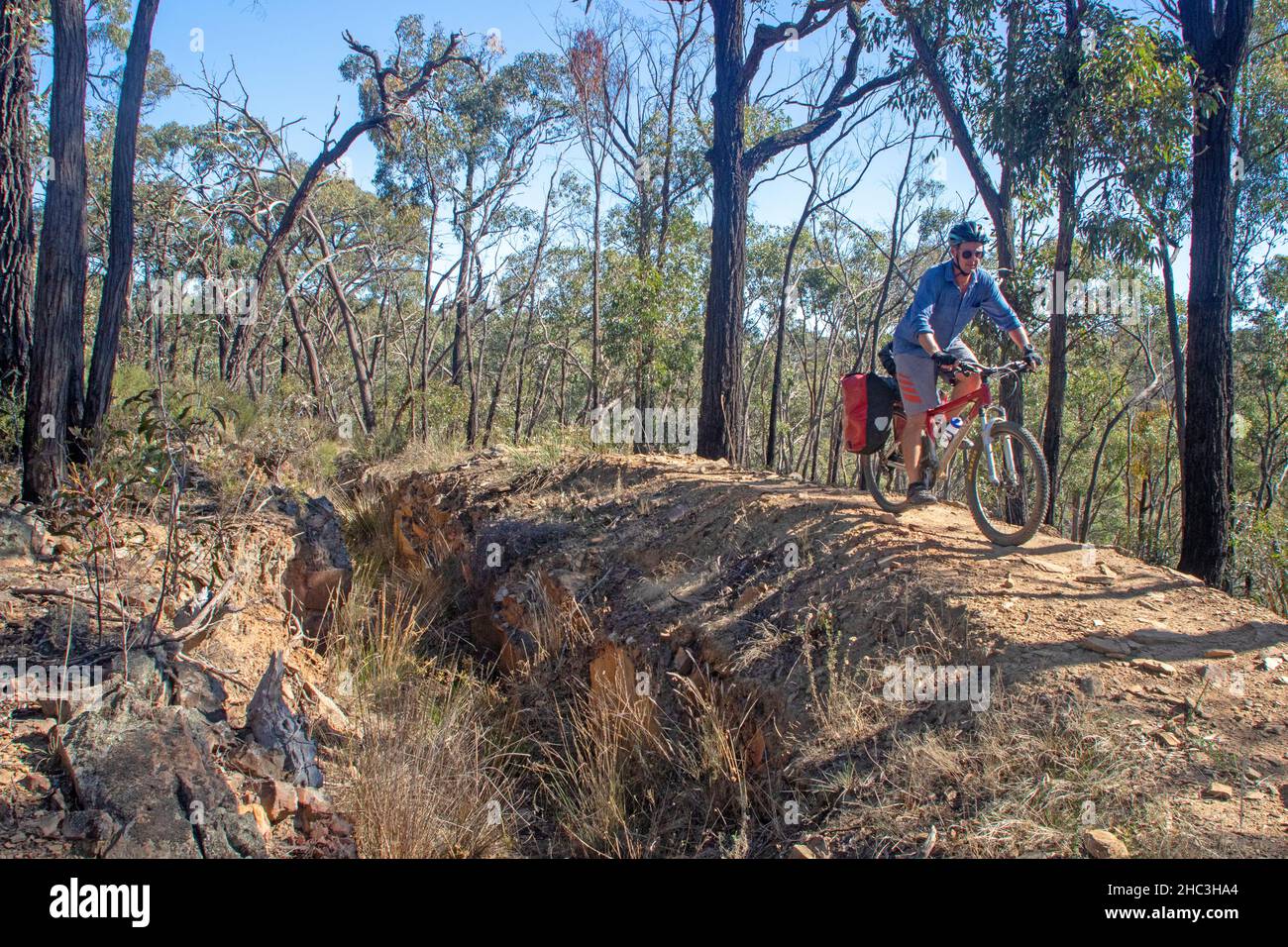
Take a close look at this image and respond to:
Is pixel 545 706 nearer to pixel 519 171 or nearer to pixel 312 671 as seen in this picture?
pixel 312 671

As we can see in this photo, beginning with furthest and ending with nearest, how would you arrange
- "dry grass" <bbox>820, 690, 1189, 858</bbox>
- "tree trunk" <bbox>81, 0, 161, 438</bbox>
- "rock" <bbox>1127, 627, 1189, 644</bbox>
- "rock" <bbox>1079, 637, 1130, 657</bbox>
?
"tree trunk" <bbox>81, 0, 161, 438</bbox>
"rock" <bbox>1127, 627, 1189, 644</bbox>
"rock" <bbox>1079, 637, 1130, 657</bbox>
"dry grass" <bbox>820, 690, 1189, 858</bbox>

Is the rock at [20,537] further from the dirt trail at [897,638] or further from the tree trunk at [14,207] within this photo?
the dirt trail at [897,638]

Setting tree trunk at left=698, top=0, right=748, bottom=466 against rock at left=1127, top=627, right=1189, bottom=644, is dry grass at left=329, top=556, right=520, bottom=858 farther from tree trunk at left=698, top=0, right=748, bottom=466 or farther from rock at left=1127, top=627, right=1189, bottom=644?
tree trunk at left=698, top=0, right=748, bottom=466

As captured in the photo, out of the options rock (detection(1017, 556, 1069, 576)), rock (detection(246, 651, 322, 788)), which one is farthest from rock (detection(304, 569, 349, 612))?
rock (detection(1017, 556, 1069, 576))

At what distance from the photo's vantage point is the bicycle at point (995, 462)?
4.57 m

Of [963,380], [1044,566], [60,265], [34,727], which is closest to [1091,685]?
[1044,566]

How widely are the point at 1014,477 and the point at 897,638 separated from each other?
1.45 metres

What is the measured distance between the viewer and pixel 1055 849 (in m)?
2.58

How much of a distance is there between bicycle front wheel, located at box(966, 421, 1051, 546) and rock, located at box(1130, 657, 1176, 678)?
123cm

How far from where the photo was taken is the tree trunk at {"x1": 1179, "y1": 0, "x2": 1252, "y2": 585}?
7.12 m

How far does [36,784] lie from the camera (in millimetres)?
2820

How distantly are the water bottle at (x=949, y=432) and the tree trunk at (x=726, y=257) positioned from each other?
156 inches

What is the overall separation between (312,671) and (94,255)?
76.5ft

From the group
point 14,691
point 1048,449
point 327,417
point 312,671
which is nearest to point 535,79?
point 327,417
